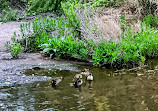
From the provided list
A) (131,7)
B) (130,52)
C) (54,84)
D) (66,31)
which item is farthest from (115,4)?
(54,84)

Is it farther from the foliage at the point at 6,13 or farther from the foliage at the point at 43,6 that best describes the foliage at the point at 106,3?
the foliage at the point at 6,13

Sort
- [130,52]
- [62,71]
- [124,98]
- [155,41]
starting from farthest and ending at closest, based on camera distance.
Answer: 1. [155,41]
2. [130,52]
3. [62,71]
4. [124,98]

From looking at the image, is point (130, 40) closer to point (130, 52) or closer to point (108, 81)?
point (130, 52)

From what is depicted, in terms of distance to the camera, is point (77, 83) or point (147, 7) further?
point (147, 7)

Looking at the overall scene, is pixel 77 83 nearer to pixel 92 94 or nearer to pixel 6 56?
pixel 92 94

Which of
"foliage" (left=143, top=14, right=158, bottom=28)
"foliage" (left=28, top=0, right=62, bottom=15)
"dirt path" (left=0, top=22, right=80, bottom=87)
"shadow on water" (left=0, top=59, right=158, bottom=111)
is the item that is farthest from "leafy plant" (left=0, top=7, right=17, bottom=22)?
"shadow on water" (left=0, top=59, right=158, bottom=111)

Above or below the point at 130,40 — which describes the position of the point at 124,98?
below

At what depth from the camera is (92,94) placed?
614 centimetres

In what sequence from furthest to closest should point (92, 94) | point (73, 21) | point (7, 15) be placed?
point (7, 15), point (73, 21), point (92, 94)

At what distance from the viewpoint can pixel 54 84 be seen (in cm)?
674

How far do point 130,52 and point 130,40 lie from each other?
1053 millimetres

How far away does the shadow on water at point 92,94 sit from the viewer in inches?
212

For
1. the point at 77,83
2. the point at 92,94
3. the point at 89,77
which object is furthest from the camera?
the point at 89,77

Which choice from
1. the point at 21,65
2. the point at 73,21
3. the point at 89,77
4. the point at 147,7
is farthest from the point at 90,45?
the point at 147,7
